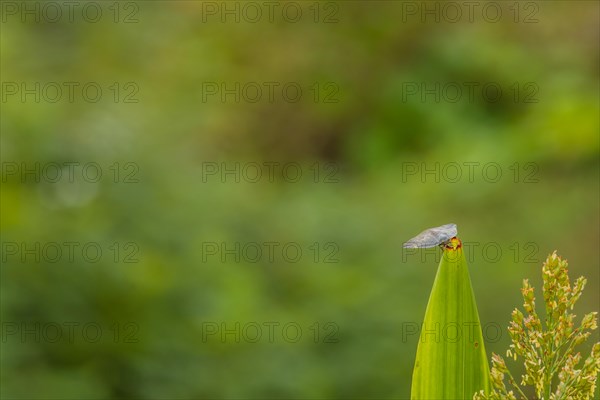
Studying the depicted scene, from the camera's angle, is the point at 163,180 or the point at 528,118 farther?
the point at 528,118

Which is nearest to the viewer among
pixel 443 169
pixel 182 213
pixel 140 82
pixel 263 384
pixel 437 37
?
pixel 263 384

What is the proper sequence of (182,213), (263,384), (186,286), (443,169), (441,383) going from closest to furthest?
1. (441,383)
2. (263,384)
3. (186,286)
4. (182,213)
5. (443,169)

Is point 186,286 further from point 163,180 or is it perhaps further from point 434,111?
point 434,111

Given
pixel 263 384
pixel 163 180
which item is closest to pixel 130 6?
pixel 163 180
